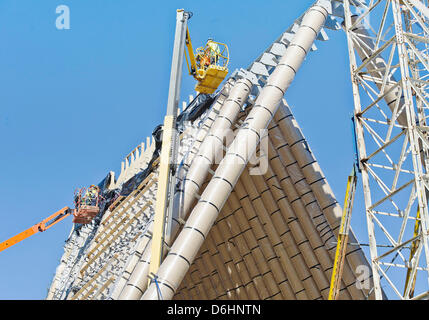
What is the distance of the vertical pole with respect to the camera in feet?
80.9

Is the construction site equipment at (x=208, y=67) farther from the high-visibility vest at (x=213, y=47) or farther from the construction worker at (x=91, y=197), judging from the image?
the construction worker at (x=91, y=197)

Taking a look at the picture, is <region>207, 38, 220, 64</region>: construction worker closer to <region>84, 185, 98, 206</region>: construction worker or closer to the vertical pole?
the vertical pole

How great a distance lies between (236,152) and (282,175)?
5861 mm

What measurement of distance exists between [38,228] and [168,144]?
33.4 meters

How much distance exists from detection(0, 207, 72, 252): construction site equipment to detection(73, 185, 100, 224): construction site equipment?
6207 millimetres

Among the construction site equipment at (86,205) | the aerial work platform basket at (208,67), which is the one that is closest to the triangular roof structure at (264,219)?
the aerial work platform basket at (208,67)

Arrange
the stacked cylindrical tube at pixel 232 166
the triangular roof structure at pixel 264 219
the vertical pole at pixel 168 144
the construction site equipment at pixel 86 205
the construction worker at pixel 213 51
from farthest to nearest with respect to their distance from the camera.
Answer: the construction site equipment at pixel 86 205 → the construction worker at pixel 213 51 → the triangular roof structure at pixel 264 219 → the vertical pole at pixel 168 144 → the stacked cylindrical tube at pixel 232 166

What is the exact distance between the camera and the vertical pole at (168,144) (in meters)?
24.7

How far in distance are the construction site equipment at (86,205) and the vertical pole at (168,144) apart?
22810 mm

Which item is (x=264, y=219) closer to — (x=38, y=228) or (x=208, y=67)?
(x=208, y=67)

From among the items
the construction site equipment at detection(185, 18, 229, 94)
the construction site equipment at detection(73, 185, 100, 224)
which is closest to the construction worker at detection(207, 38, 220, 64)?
the construction site equipment at detection(185, 18, 229, 94)

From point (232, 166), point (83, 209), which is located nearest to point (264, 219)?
point (232, 166)
